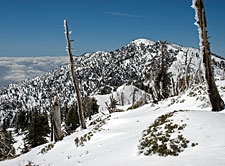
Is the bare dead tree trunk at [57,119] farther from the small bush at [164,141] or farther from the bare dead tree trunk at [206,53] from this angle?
the bare dead tree trunk at [206,53]

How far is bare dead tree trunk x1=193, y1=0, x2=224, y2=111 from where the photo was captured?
9047 mm

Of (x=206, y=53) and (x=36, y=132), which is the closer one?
(x=206, y=53)

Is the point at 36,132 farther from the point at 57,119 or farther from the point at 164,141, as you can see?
the point at 164,141

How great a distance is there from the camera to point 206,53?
9156 millimetres

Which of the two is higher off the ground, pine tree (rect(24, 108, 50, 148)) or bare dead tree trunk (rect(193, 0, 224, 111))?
bare dead tree trunk (rect(193, 0, 224, 111))

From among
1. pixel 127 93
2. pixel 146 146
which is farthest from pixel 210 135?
pixel 127 93

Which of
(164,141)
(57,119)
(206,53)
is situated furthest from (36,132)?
(206,53)

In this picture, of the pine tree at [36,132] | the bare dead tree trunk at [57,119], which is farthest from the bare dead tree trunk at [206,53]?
the pine tree at [36,132]

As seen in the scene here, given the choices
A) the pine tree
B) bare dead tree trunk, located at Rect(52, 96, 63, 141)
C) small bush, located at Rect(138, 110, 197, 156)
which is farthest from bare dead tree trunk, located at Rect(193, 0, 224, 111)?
the pine tree

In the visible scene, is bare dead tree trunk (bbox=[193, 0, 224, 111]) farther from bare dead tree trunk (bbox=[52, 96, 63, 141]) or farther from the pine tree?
the pine tree

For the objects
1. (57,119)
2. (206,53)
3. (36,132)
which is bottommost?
(36,132)

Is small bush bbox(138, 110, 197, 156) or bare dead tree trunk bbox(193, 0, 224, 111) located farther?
bare dead tree trunk bbox(193, 0, 224, 111)

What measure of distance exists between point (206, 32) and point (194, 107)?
5527mm

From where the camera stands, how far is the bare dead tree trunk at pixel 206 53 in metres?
9.05
